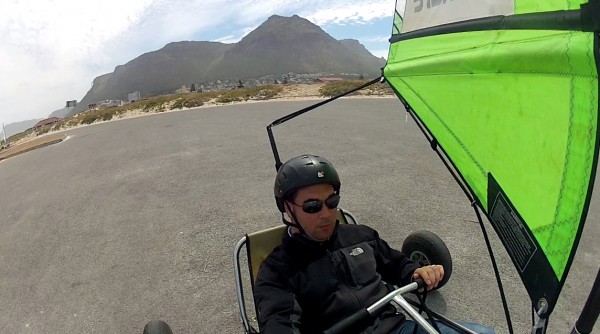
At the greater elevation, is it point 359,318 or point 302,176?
point 302,176

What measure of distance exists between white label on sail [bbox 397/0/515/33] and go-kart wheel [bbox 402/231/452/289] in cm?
195

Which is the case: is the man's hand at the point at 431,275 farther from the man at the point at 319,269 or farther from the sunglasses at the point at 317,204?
the sunglasses at the point at 317,204

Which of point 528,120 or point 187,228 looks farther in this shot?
point 187,228

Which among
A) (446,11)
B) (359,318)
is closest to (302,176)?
(359,318)

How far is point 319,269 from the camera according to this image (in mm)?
2535

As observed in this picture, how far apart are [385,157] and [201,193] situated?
393 centimetres

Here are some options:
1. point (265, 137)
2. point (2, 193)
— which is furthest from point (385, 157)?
point (2, 193)

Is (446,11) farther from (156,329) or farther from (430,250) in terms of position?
(156,329)

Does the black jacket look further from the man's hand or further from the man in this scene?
the man's hand

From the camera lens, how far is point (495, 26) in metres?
1.49

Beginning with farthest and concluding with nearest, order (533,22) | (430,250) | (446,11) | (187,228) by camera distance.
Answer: (187,228) → (430,250) → (446,11) → (533,22)

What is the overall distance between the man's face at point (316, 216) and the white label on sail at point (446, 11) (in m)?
1.13

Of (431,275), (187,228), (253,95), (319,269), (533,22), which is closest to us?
(533,22)

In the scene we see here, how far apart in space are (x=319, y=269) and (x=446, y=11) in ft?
5.28
